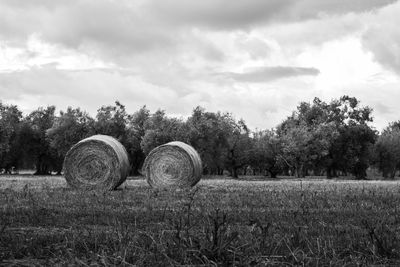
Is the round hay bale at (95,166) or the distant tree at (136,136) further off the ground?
the distant tree at (136,136)

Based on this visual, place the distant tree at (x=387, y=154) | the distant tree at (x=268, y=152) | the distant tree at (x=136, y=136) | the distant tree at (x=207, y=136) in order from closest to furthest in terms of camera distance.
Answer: the distant tree at (x=207, y=136) < the distant tree at (x=136, y=136) < the distant tree at (x=268, y=152) < the distant tree at (x=387, y=154)

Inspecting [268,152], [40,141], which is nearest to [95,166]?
[40,141]

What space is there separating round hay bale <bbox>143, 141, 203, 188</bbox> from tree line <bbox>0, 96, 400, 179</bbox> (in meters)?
40.1

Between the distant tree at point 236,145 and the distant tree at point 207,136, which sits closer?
the distant tree at point 207,136

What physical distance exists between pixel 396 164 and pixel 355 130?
902 inches

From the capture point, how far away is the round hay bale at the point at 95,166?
20.0 m

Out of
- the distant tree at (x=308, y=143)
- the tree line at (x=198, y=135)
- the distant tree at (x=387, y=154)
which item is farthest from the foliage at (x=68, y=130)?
the distant tree at (x=387, y=154)

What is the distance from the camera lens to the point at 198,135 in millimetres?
65062

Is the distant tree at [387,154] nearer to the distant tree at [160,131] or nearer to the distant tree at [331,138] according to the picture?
the distant tree at [331,138]

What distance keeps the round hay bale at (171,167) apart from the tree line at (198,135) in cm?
4014

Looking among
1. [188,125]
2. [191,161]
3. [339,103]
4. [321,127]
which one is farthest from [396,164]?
[191,161]

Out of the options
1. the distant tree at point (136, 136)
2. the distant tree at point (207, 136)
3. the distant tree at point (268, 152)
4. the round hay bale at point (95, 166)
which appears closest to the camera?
the round hay bale at point (95, 166)

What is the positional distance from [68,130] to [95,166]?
48.1 metres

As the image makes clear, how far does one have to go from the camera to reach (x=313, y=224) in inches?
297
